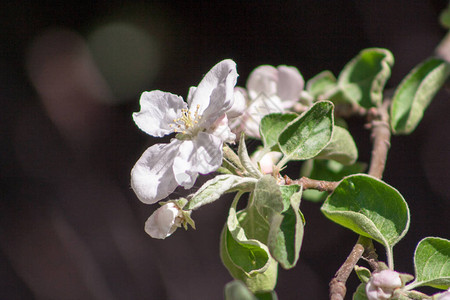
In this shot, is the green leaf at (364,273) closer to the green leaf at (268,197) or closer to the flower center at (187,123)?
the green leaf at (268,197)

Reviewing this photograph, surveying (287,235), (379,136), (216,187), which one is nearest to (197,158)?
(216,187)

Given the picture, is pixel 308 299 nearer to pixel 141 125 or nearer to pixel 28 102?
pixel 141 125

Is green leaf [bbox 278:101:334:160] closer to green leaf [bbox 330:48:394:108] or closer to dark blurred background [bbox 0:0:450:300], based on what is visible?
green leaf [bbox 330:48:394:108]

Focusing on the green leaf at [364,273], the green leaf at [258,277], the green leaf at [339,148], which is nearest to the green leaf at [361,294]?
the green leaf at [364,273]

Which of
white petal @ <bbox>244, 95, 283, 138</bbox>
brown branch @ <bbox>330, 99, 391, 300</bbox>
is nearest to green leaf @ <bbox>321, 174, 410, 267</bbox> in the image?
brown branch @ <bbox>330, 99, 391, 300</bbox>

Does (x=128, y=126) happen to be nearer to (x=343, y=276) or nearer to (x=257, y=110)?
(x=257, y=110)

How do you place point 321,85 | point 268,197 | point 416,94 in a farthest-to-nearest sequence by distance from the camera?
point 321,85
point 416,94
point 268,197

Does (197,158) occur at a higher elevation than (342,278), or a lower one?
higher
